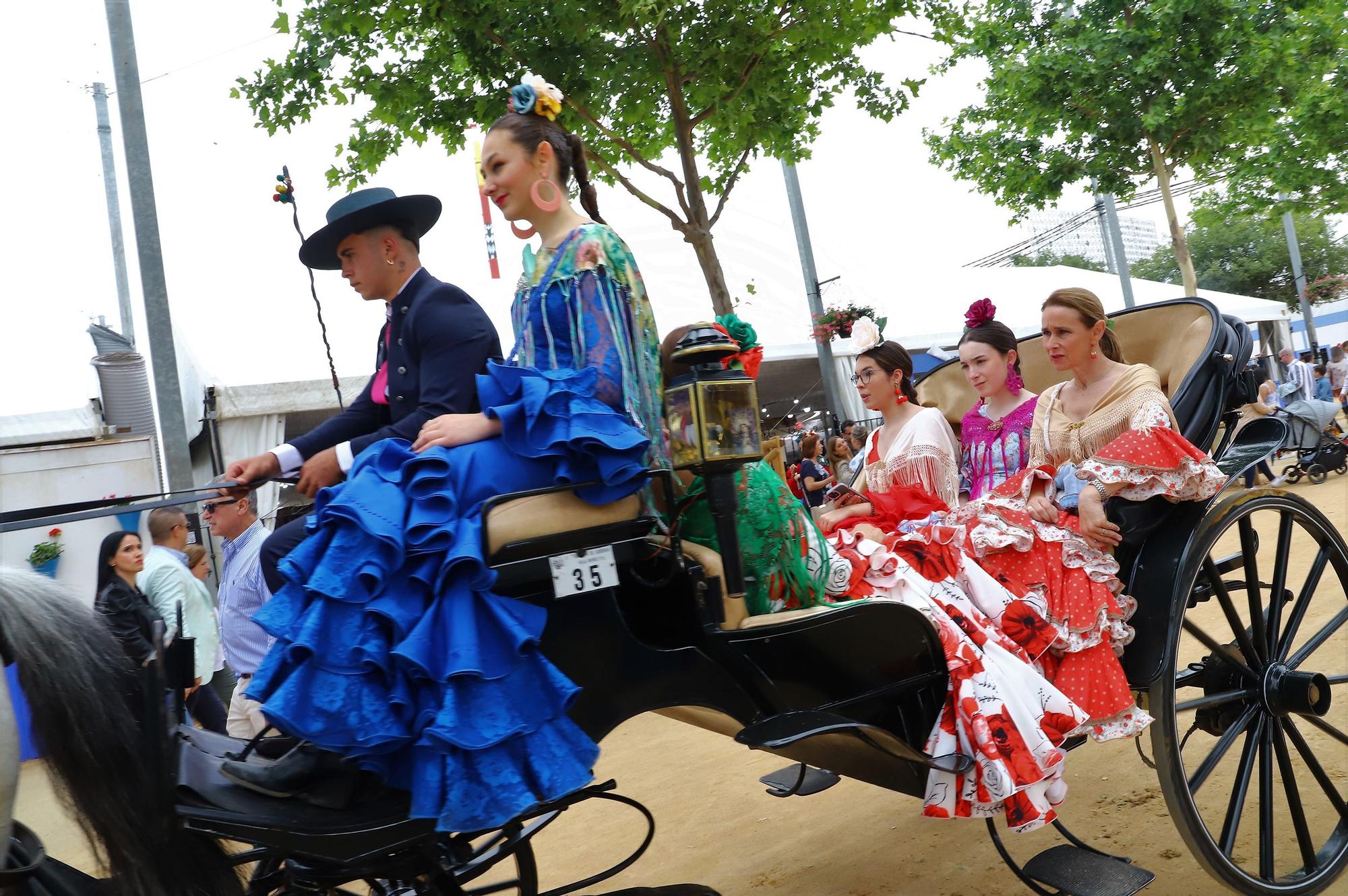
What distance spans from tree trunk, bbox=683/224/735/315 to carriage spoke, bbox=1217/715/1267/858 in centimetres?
424

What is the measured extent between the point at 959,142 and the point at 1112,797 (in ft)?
34.4

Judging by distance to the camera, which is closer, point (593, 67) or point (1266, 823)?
point (1266, 823)

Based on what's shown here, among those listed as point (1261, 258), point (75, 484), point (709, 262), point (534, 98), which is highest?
point (1261, 258)

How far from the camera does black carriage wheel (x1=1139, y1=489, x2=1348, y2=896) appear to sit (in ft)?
9.04

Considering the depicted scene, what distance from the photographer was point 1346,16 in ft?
37.8

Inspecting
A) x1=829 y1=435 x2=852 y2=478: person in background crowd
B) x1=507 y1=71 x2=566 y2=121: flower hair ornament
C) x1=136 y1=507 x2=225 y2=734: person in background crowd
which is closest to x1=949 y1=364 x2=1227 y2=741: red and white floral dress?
x1=507 y1=71 x2=566 y2=121: flower hair ornament

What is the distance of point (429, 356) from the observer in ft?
7.84

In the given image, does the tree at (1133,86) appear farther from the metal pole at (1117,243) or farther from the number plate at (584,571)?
the number plate at (584,571)

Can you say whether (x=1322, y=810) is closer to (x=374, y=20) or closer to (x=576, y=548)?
(x=576, y=548)

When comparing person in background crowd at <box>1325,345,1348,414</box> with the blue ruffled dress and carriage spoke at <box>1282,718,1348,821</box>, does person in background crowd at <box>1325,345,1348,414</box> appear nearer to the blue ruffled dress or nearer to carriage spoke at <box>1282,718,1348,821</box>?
carriage spoke at <box>1282,718,1348,821</box>

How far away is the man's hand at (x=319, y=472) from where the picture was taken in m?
2.32

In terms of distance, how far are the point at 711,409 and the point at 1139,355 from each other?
2.26 meters

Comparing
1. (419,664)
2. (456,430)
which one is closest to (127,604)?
(456,430)

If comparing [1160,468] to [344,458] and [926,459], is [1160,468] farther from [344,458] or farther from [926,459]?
[344,458]
